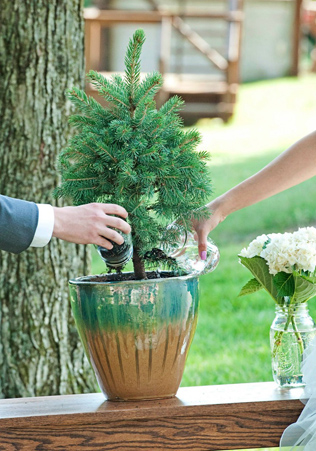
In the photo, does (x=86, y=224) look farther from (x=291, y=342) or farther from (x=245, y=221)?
(x=245, y=221)

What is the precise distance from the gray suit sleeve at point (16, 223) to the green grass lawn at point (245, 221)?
7.27 ft

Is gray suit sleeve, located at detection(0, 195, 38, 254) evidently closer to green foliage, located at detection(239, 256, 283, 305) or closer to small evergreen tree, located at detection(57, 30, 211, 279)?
small evergreen tree, located at detection(57, 30, 211, 279)

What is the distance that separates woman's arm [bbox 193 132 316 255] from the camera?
2.19 metres

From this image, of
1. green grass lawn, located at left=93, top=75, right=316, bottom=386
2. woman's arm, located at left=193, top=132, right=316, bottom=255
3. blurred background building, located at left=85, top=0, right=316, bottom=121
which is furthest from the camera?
blurred background building, located at left=85, top=0, right=316, bottom=121

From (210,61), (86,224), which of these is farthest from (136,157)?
(210,61)

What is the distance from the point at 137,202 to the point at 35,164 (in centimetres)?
104

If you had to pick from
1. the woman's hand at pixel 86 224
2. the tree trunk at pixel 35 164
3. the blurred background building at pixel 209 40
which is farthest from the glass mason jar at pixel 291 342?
the blurred background building at pixel 209 40

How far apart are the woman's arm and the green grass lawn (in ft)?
5.89

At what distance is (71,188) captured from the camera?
6.40 feet

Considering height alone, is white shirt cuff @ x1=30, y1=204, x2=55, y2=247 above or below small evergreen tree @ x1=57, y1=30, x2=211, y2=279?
below

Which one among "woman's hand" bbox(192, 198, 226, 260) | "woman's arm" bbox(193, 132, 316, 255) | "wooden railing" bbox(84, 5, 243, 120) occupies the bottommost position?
"woman's hand" bbox(192, 198, 226, 260)

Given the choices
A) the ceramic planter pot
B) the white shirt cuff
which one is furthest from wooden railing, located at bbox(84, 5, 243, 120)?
the white shirt cuff

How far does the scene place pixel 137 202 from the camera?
1949 mm

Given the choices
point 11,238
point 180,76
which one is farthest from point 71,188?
point 180,76
